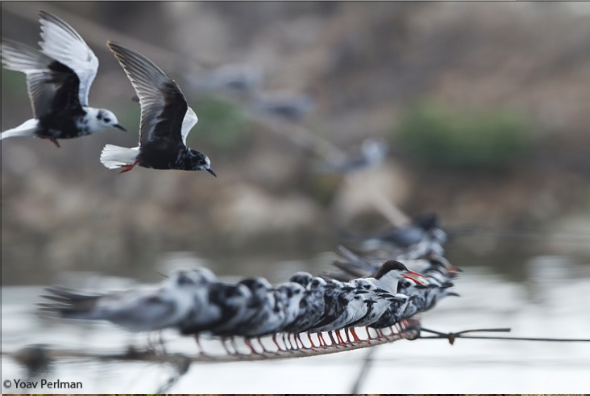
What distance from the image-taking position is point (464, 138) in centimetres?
828

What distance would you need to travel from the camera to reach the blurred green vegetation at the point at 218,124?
8.78m

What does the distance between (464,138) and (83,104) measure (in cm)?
689

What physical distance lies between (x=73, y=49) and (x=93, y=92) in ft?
25.5

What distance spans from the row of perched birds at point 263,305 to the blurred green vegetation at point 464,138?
5.99 metres

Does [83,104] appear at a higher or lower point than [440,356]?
lower

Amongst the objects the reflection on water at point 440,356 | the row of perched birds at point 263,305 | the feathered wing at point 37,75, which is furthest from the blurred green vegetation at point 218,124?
the feathered wing at point 37,75

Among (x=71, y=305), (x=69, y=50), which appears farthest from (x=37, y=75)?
(x=71, y=305)

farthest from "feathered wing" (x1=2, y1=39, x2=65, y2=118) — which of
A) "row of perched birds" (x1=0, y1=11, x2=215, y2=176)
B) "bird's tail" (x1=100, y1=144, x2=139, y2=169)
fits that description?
"bird's tail" (x1=100, y1=144, x2=139, y2=169)

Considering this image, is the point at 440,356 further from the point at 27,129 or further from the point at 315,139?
the point at 315,139

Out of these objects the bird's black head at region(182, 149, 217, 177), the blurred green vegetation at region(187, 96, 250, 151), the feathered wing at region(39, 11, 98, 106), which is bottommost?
the bird's black head at region(182, 149, 217, 177)

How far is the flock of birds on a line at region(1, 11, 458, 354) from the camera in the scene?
133 centimetres

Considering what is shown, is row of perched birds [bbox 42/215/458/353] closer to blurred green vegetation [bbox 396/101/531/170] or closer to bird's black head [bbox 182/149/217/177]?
bird's black head [bbox 182/149/217/177]

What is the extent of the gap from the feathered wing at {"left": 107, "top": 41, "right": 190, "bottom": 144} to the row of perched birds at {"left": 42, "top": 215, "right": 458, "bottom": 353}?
0.35 m

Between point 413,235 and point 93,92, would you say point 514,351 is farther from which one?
point 93,92
